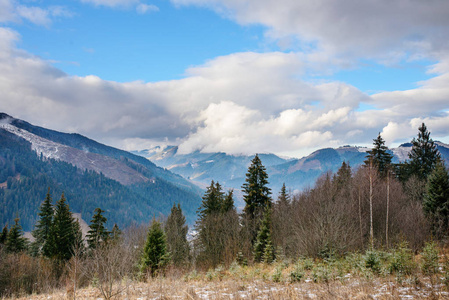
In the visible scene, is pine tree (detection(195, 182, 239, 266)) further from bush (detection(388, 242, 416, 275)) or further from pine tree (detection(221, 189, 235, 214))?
bush (detection(388, 242, 416, 275))

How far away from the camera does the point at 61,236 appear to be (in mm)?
39031

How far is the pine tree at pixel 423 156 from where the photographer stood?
44737 millimetres

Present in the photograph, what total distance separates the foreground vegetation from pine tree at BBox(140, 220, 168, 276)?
3.4 inches

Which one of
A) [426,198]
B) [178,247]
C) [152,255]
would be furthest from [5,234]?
[426,198]

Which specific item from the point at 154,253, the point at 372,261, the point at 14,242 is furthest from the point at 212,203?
the point at 372,261

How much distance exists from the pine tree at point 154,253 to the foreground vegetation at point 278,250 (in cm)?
9

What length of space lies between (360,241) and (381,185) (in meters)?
13.1

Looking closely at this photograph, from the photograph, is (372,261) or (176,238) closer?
(372,261)

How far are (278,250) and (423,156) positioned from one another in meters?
37.0

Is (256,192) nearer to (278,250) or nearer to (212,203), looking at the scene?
(212,203)

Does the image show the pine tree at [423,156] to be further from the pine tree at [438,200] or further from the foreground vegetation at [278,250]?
the pine tree at [438,200]

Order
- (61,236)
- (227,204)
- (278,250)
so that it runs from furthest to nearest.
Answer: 1. (227,204)
2. (61,236)
3. (278,250)

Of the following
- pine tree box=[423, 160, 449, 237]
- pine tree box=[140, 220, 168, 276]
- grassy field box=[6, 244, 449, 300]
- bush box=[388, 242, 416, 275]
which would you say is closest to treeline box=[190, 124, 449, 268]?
pine tree box=[423, 160, 449, 237]

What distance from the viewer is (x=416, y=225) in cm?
2747
